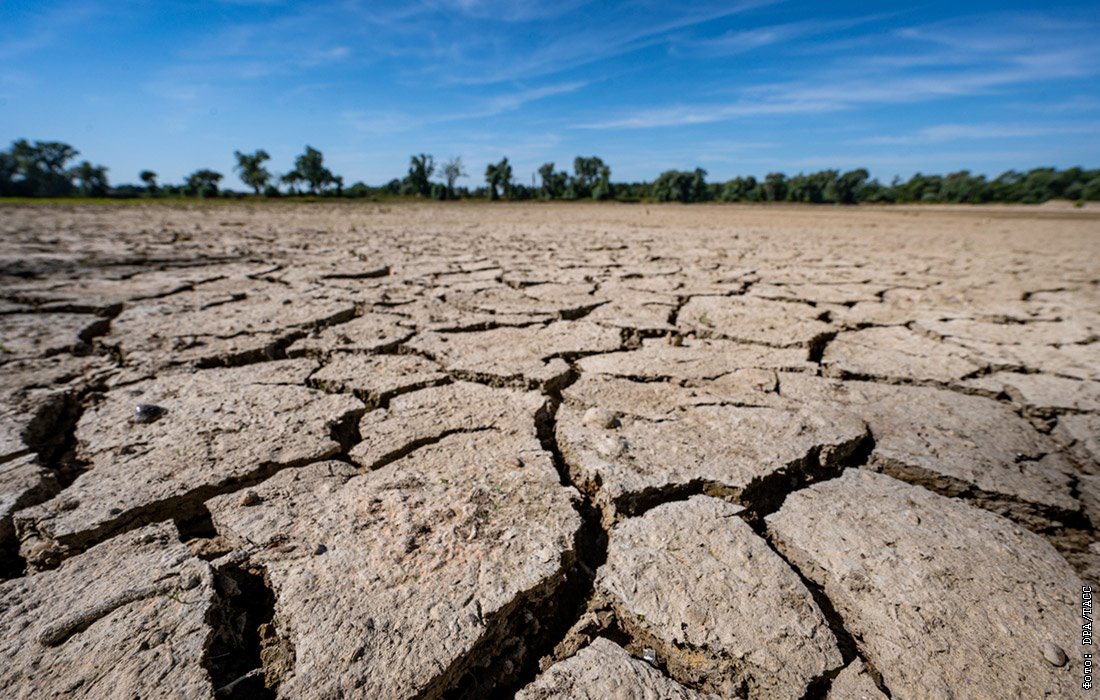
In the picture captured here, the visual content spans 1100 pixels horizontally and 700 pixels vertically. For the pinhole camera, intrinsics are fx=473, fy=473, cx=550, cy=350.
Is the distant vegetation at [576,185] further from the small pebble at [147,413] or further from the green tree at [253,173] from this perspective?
the small pebble at [147,413]

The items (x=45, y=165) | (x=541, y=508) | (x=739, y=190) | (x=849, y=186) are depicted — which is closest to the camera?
(x=541, y=508)

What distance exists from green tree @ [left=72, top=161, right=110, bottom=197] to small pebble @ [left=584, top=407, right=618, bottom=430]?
4899 centimetres

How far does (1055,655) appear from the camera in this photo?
630mm

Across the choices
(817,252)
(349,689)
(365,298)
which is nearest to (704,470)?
(349,689)

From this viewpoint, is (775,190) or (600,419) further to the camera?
(775,190)

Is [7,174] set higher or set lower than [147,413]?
higher

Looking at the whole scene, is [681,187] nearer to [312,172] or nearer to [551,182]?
[551,182]

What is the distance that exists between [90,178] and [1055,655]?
5309cm

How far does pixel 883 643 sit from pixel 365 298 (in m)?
2.46

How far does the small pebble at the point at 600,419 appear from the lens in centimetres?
119

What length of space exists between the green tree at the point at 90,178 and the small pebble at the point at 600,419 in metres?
49.0

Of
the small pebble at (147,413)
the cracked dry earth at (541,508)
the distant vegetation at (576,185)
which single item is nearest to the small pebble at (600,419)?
the cracked dry earth at (541,508)

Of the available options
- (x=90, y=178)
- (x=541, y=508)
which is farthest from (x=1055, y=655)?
(x=90, y=178)

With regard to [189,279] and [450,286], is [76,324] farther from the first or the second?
[450,286]
